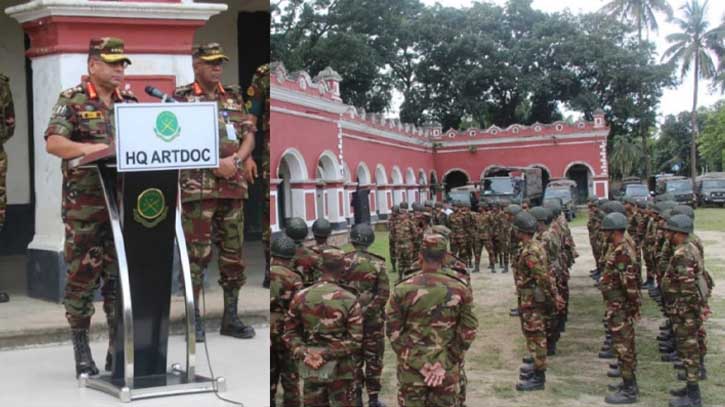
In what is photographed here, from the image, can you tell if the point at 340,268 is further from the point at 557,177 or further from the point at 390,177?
the point at 557,177

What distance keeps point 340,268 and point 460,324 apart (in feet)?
1.95

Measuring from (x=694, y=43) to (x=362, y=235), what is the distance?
1963 millimetres

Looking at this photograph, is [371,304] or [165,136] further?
[371,304]

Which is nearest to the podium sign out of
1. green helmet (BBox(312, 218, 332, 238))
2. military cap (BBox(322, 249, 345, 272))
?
green helmet (BBox(312, 218, 332, 238))

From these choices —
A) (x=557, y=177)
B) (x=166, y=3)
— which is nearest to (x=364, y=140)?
(x=557, y=177)

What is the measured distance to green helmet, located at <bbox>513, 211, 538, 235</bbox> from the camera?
18.0 feet

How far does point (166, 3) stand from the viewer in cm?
610

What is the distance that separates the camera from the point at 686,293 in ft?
16.5

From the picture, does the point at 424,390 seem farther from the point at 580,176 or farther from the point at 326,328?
the point at 580,176

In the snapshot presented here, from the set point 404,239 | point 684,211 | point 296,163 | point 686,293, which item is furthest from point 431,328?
point 684,211

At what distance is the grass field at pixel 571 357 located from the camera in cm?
461

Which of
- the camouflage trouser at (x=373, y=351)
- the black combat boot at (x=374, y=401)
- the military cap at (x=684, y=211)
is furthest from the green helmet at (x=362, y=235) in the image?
the military cap at (x=684, y=211)

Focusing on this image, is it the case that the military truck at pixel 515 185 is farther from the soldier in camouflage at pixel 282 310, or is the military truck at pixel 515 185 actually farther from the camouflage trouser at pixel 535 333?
the soldier in camouflage at pixel 282 310

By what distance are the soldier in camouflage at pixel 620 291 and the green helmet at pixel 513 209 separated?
1.96 ft
